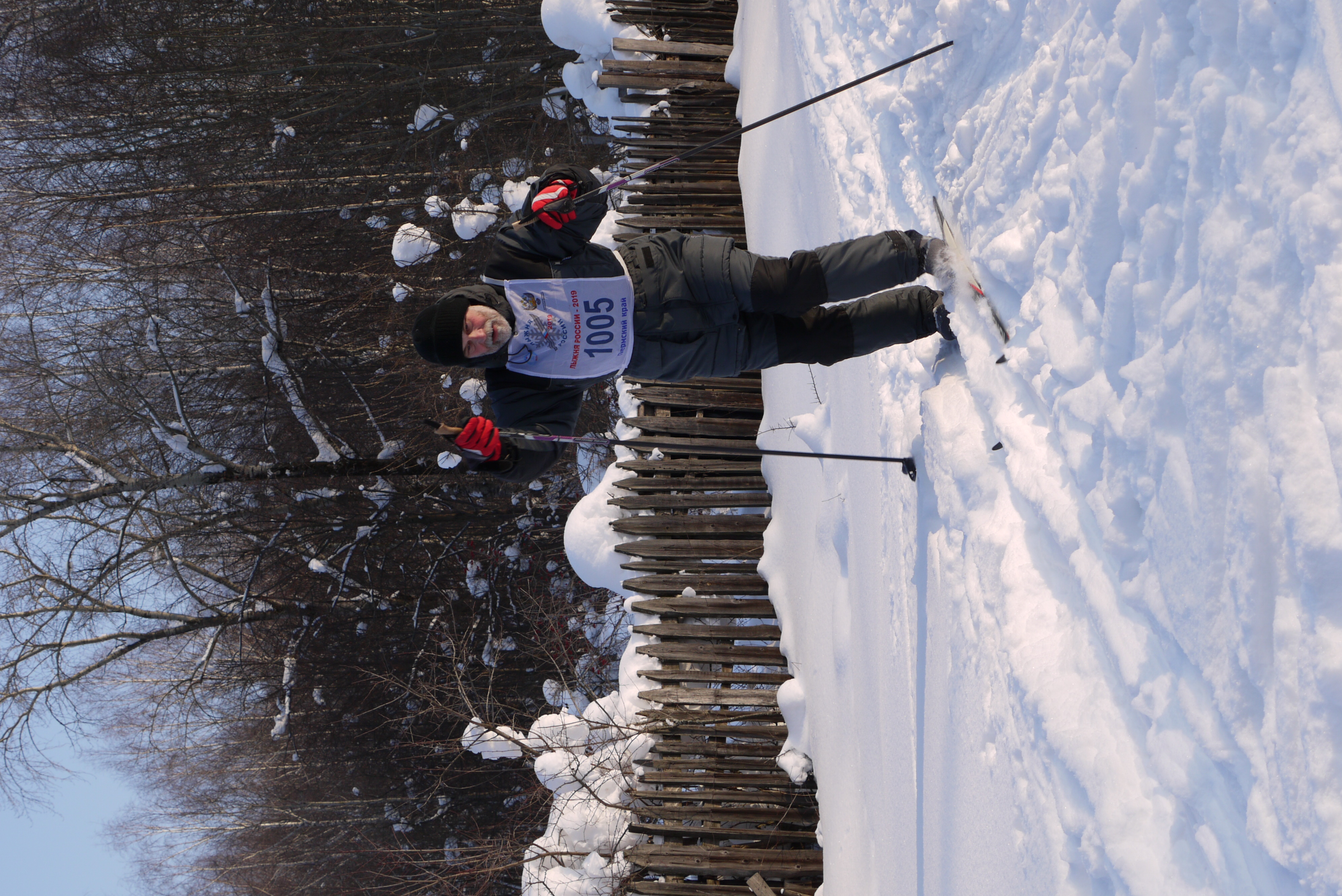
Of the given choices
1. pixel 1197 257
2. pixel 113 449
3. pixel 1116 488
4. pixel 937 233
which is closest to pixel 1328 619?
pixel 1116 488

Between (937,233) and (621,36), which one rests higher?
(621,36)

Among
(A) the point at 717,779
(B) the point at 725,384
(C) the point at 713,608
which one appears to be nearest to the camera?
(A) the point at 717,779

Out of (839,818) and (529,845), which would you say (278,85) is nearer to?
(529,845)

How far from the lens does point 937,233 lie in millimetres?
2232

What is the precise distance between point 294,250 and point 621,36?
437 cm

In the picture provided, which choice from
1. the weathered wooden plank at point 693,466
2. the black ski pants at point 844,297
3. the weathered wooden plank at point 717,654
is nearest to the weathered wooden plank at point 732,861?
the weathered wooden plank at point 717,654

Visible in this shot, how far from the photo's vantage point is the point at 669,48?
552 cm

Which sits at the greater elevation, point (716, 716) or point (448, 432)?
point (448, 432)

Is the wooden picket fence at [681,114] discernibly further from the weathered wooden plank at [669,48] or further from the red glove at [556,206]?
the red glove at [556,206]

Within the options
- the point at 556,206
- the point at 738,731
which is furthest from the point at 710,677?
the point at 556,206

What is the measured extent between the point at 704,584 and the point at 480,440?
7.72 feet

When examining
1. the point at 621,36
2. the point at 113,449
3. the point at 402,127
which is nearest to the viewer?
the point at 621,36

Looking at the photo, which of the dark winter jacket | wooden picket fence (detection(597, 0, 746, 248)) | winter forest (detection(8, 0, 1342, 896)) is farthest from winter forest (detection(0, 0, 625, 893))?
the dark winter jacket

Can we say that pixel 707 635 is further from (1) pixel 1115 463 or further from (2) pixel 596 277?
(1) pixel 1115 463
